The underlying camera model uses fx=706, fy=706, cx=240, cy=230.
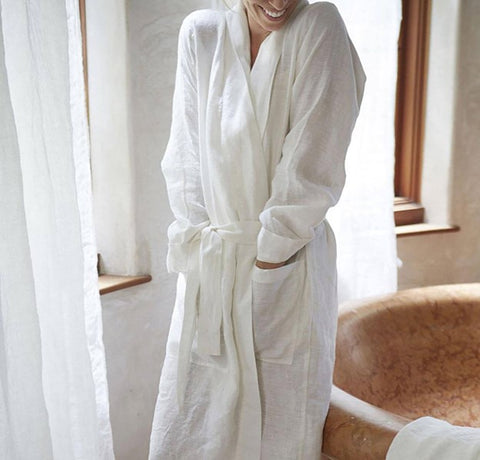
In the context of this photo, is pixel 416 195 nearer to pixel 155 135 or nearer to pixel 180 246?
pixel 155 135

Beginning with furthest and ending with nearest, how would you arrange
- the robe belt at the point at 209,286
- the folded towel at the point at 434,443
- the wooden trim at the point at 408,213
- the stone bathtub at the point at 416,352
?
the wooden trim at the point at 408,213
the stone bathtub at the point at 416,352
the robe belt at the point at 209,286
the folded towel at the point at 434,443

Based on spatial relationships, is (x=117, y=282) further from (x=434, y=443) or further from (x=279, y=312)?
(x=434, y=443)

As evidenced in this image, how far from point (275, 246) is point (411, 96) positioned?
157 centimetres

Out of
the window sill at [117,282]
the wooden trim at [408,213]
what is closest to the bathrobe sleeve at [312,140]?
the window sill at [117,282]

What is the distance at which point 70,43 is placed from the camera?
1.45m

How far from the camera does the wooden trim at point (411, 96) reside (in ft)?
8.55

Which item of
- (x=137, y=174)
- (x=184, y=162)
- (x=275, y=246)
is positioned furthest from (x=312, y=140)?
(x=137, y=174)

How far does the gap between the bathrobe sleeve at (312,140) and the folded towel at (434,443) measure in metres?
0.39

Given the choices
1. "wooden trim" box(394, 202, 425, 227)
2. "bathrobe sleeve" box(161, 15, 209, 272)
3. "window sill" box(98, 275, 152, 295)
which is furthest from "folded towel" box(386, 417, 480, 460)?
"wooden trim" box(394, 202, 425, 227)

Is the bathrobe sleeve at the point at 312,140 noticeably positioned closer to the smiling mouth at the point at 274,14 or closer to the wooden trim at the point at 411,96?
the smiling mouth at the point at 274,14

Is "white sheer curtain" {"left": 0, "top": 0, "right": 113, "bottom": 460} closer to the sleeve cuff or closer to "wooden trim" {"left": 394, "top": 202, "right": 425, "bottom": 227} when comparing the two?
the sleeve cuff

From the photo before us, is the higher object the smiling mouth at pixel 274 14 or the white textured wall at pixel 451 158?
the smiling mouth at pixel 274 14

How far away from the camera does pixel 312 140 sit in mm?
1322

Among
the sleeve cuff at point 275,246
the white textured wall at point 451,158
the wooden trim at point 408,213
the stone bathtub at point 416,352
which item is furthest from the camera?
the wooden trim at point 408,213
